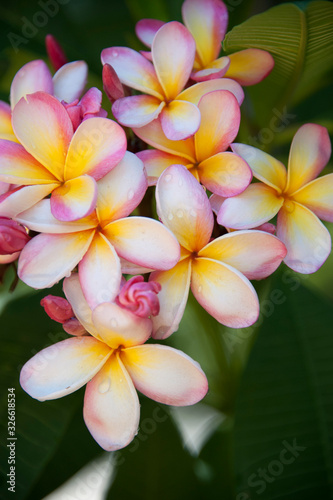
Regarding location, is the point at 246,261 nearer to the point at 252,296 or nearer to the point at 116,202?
the point at 252,296

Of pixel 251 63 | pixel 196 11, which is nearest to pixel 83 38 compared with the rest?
pixel 196 11

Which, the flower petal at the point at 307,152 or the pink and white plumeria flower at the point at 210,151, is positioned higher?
the pink and white plumeria flower at the point at 210,151

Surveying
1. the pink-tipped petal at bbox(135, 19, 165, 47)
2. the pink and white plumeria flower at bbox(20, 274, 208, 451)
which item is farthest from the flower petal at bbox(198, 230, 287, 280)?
the pink-tipped petal at bbox(135, 19, 165, 47)

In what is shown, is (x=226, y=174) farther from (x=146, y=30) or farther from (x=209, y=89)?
(x=146, y=30)

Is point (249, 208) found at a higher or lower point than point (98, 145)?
lower

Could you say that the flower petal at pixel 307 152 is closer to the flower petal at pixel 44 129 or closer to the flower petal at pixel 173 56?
the flower petal at pixel 173 56

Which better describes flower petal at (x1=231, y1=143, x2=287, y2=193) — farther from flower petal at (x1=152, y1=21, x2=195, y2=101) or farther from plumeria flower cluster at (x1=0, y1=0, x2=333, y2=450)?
flower petal at (x1=152, y1=21, x2=195, y2=101)

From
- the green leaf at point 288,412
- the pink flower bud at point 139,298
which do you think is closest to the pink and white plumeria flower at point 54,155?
the pink flower bud at point 139,298

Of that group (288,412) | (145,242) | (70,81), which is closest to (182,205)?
(145,242)
